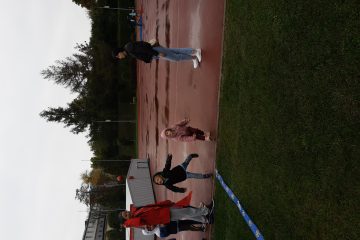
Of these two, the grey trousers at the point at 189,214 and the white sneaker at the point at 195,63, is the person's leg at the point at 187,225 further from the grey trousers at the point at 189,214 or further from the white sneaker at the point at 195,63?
the white sneaker at the point at 195,63

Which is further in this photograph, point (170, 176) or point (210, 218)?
point (210, 218)

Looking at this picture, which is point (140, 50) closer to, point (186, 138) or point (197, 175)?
point (186, 138)

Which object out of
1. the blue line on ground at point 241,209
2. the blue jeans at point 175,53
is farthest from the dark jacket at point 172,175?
the blue jeans at point 175,53

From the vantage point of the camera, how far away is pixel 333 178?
5238mm

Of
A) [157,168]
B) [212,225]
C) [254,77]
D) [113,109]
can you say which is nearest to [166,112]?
[157,168]

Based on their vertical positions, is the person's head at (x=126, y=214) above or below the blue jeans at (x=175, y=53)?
below

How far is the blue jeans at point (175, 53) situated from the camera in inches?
382

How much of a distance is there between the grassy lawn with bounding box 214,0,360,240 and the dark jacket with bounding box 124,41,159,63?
210cm

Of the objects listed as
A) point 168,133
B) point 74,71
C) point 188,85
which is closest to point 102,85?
point 74,71

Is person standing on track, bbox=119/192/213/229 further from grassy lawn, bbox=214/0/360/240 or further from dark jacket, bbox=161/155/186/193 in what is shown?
grassy lawn, bbox=214/0/360/240

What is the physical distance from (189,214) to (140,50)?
4.57 metres

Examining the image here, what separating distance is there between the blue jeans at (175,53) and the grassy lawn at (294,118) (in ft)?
5.74

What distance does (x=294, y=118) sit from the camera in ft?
20.3

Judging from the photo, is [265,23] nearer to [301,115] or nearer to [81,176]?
[301,115]
